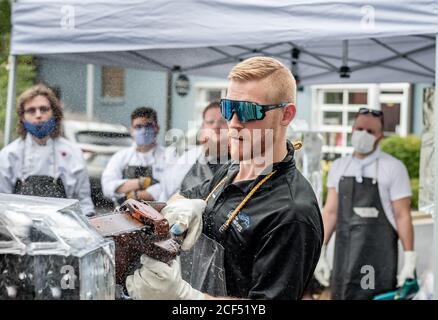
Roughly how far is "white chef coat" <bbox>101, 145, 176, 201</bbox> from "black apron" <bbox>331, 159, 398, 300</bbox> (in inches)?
54.3

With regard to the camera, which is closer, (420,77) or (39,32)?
(39,32)

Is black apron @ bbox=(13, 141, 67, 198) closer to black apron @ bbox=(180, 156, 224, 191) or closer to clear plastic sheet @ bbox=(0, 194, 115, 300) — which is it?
black apron @ bbox=(180, 156, 224, 191)

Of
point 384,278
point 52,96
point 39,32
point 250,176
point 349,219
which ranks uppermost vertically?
point 39,32

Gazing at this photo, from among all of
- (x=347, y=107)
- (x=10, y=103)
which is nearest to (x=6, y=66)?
(x=10, y=103)

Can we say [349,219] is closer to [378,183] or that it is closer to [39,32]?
[378,183]

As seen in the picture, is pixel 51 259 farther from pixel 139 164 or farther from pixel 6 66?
pixel 6 66

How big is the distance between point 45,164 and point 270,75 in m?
2.67

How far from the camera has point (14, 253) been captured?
1.44 meters

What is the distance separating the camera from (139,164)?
4.96 metres

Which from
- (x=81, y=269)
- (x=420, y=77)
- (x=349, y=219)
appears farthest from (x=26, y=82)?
(x=81, y=269)

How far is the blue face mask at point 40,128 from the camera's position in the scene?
407 centimetres

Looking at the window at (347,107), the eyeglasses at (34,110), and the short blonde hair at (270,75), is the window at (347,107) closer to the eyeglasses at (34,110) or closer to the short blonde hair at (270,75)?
the eyeglasses at (34,110)
